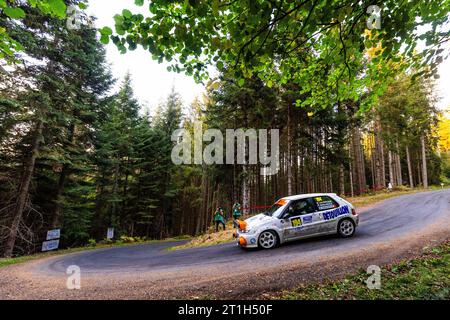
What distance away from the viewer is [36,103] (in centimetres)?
1295

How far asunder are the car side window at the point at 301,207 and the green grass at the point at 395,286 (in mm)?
3067

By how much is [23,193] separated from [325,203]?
15.8 metres

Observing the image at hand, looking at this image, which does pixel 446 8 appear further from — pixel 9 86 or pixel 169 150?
pixel 169 150

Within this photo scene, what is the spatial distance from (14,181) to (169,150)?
1642 centimetres

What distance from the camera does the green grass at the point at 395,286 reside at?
170 inches

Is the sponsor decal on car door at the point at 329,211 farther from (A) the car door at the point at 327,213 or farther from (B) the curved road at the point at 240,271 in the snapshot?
(B) the curved road at the point at 240,271

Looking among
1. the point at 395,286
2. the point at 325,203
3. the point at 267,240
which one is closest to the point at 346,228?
the point at 325,203

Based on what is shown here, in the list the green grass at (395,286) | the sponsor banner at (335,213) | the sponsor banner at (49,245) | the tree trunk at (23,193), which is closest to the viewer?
the green grass at (395,286)

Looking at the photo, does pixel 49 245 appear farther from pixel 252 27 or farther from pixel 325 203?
pixel 252 27

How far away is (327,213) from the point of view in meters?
8.55

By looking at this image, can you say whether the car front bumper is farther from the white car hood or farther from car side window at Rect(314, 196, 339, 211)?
car side window at Rect(314, 196, 339, 211)

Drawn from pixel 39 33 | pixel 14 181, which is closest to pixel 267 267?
pixel 14 181

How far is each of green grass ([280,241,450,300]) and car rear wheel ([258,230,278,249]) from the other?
321 cm

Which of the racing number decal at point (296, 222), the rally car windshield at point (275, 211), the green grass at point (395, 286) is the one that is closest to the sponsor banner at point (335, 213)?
the racing number decal at point (296, 222)
